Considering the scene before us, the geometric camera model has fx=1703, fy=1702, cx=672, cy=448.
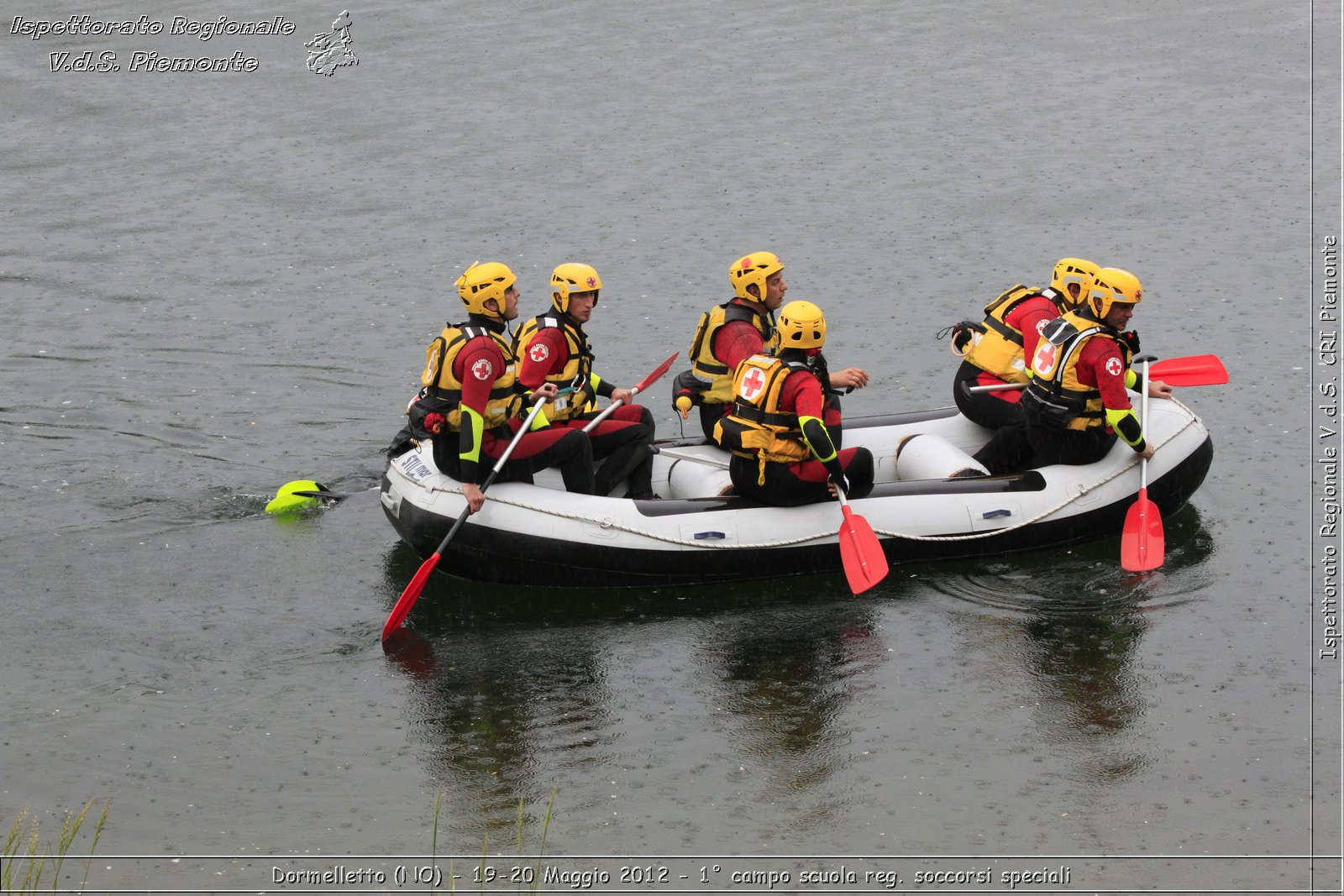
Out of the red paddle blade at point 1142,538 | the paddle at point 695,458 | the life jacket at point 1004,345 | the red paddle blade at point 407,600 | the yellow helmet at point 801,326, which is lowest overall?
the red paddle blade at point 1142,538

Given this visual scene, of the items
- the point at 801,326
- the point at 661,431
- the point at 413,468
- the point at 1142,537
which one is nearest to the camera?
the point at 801,326

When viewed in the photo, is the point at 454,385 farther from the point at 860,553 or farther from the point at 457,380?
the point at 860,553

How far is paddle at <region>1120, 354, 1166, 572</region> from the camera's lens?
8758 millimetres

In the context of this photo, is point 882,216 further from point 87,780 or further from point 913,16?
point 87,780

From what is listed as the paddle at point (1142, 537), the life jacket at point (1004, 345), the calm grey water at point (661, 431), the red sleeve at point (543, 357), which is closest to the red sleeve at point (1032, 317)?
the life jacket at point (1004, 345)

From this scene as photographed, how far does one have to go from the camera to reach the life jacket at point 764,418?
27.6ft

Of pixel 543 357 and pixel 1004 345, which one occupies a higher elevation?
pixel 543 357

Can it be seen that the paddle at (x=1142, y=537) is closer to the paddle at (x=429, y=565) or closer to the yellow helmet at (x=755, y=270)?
the yellow helmet at (x=755, y=270)

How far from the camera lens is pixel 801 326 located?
827 cm

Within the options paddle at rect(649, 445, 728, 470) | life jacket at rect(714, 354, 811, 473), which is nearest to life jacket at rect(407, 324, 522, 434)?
paddle at rect(649, 445, 728, 470)

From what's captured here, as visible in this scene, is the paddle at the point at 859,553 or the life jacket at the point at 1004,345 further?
the life jacket at the point at 1004,345

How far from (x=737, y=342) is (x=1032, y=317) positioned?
5.57 ft

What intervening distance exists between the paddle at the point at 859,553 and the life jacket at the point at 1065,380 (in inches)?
49.7

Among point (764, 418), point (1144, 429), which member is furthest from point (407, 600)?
point (1144, 429)
